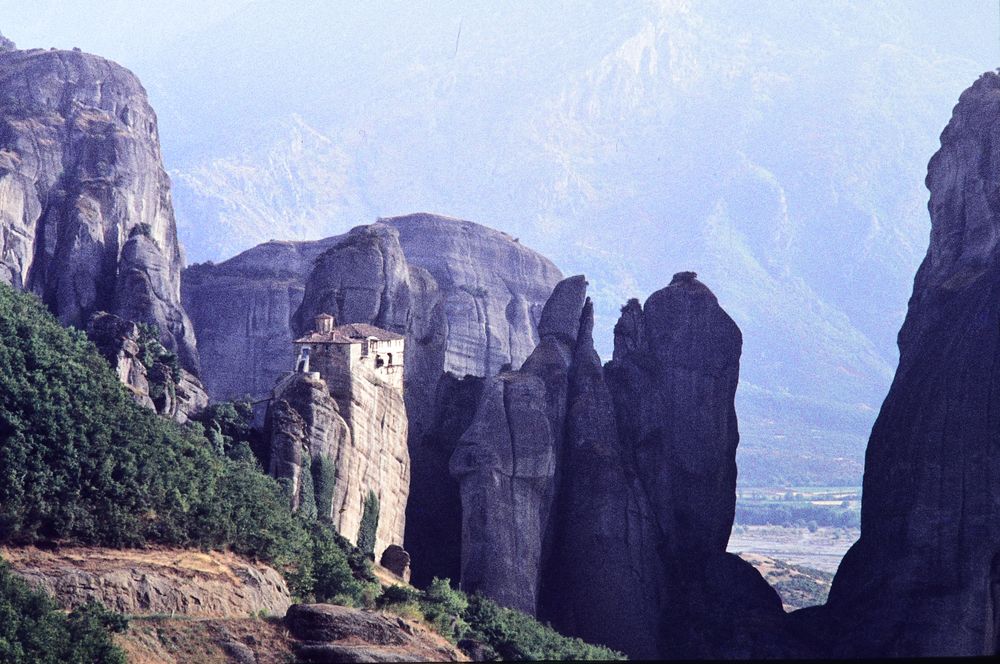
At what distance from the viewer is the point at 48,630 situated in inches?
1951

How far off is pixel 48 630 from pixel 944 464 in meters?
42.9

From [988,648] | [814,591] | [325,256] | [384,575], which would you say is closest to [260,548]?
[384,575]

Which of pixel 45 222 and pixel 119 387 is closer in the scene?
pixel 119 387

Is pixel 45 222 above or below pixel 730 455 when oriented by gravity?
above

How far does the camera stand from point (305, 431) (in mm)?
75750

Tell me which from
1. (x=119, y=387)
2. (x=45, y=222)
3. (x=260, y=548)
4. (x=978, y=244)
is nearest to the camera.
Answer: (x=260, y=548)

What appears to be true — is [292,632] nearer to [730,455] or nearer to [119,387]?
[119,387]

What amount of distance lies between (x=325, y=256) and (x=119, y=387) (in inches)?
1207

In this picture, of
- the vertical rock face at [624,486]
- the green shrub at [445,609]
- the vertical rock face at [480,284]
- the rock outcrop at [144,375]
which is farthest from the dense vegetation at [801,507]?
the green shrub at [445,609]

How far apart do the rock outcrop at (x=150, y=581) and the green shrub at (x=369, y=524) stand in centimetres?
1776

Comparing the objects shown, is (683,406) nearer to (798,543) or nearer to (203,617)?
(203,617)

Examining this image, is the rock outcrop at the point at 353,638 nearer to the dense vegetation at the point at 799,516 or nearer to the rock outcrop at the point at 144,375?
the rock outcrop at the point at 144,375

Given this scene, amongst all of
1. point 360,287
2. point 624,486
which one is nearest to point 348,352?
point 360,287

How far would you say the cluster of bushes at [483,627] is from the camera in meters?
61.8
